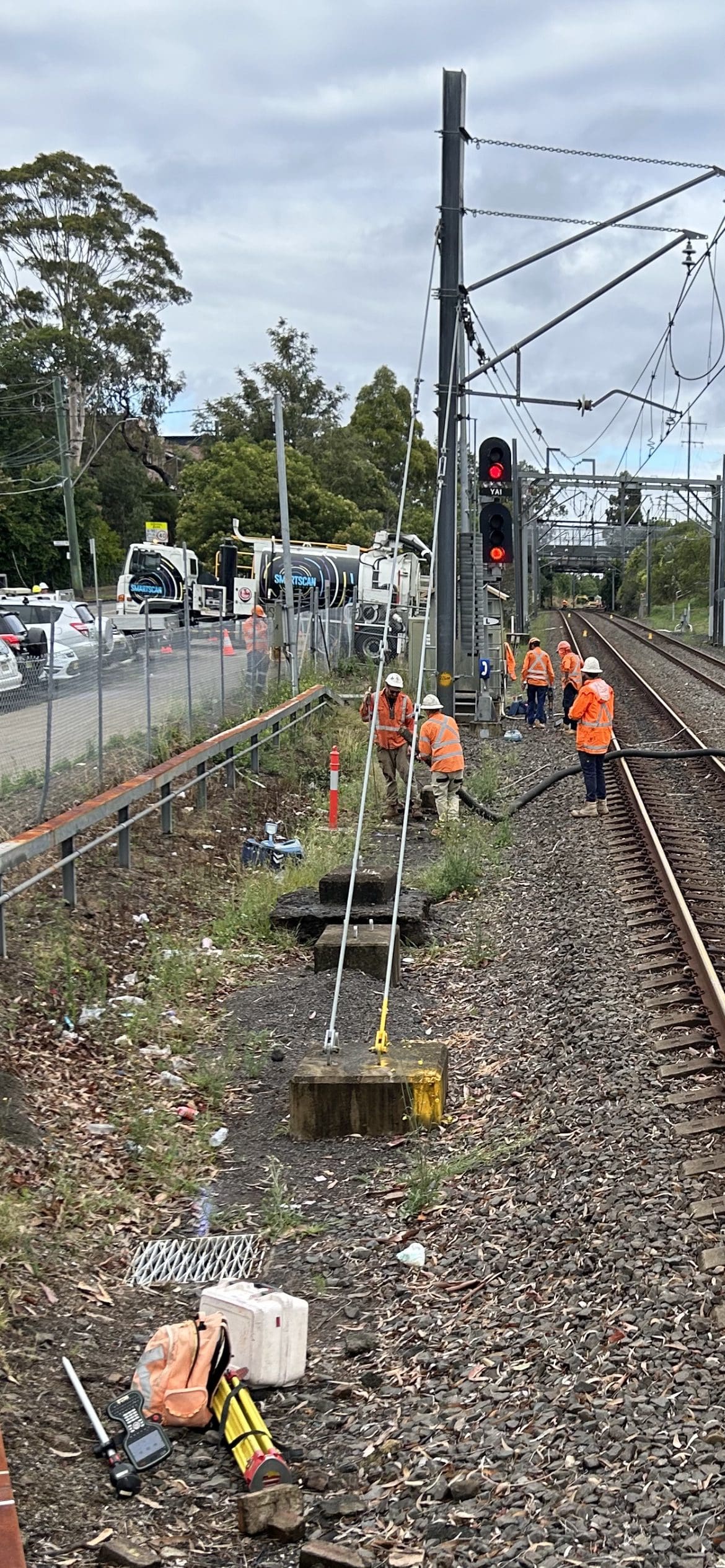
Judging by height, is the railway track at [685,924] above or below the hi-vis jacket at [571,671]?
below

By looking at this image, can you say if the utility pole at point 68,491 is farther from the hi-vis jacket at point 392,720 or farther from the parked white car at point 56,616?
the hi-vis jacket at point 392,720

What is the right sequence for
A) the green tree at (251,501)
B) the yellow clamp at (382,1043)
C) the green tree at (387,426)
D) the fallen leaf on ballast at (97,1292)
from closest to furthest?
the fallen leaf on ballast at (97,1292)
the yellow clamp at (382,1043)
the green tree at (251,501)
the green tree at (387,426)

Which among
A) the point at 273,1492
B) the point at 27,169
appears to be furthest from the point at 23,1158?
the point at 27,169

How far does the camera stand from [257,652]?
20.2 meters

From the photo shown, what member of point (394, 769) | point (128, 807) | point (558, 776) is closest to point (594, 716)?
point (558, 776)

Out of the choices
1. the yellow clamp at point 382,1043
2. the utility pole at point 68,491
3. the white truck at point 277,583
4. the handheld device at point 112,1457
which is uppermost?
the utility pole at point 68,491

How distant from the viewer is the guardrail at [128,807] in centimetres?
891

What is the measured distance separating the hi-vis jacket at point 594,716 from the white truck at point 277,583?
13855 millimetres

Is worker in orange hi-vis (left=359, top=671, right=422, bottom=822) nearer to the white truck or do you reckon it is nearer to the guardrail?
the guardrail

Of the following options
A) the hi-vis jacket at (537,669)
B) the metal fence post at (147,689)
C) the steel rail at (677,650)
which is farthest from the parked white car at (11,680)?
the steel rail at (677,650)

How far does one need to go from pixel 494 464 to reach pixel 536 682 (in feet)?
18.9

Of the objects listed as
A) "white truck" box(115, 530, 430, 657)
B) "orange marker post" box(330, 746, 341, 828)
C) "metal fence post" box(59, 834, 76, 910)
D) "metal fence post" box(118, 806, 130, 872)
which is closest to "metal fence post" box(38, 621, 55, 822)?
"metal fence post" box(59, 834, 76, 910)

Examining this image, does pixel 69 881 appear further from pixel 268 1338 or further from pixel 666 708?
pixel 666 708

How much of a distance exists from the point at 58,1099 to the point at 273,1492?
3470 mm
